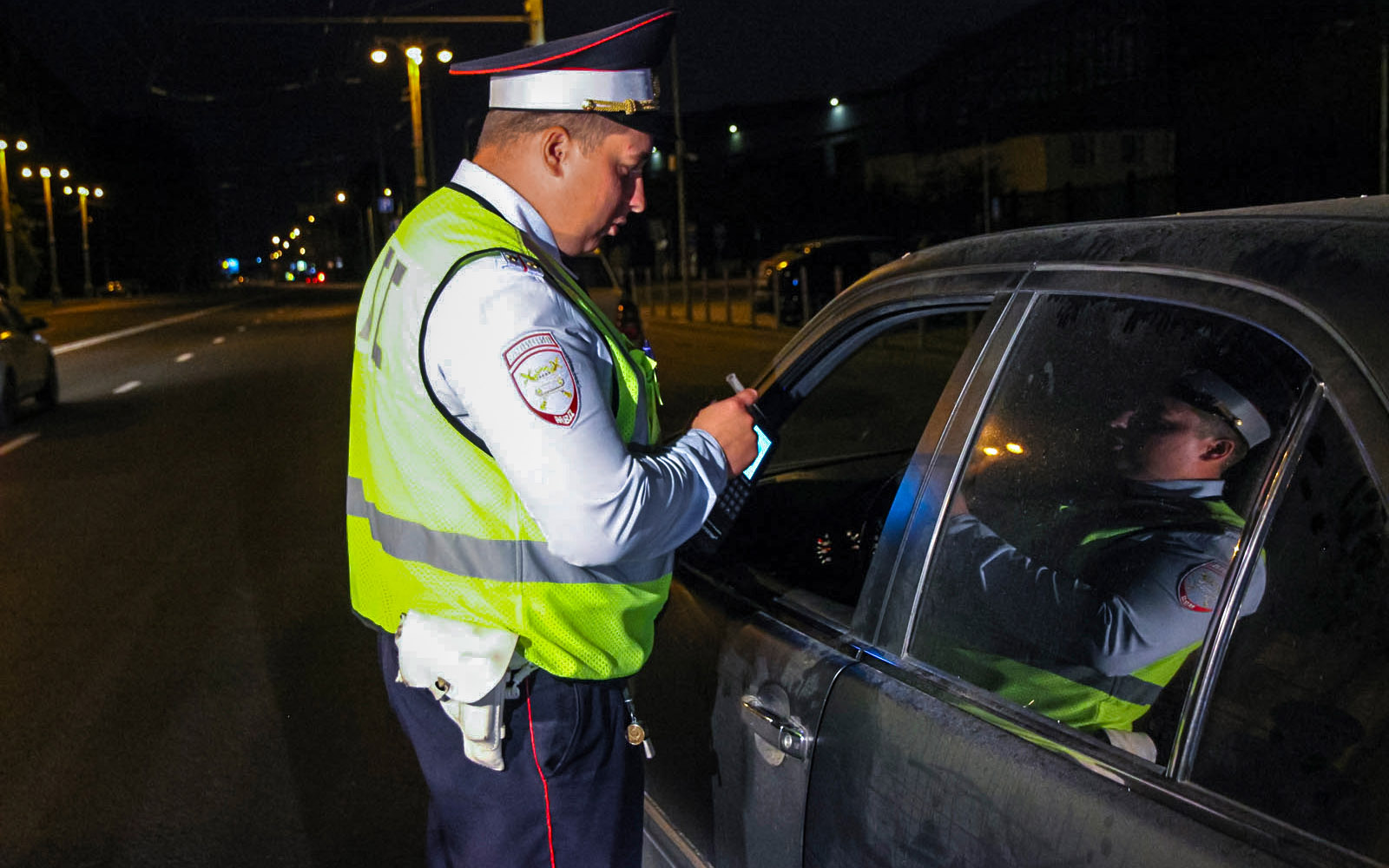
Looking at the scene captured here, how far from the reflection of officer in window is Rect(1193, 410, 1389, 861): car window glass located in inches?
10.8

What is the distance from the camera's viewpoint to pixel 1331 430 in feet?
4.67

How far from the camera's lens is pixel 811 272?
2597 cm

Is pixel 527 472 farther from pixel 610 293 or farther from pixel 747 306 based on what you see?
pixel 747 306

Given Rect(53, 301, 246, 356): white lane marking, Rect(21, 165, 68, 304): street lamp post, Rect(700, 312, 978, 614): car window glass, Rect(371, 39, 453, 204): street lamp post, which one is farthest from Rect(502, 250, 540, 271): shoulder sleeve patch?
Rect(21, 165, 68, 304): street lamp post

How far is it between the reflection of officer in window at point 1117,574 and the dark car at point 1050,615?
1 centimetres

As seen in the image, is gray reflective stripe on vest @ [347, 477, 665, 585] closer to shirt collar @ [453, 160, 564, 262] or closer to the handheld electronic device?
the handheld electronic device

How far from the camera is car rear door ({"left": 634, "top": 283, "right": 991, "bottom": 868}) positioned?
2.10 metres

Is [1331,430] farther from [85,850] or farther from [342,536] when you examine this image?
[342,536]

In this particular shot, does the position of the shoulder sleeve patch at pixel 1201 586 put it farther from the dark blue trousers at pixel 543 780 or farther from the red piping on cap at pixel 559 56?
the red piping on cap at pixel 559 56

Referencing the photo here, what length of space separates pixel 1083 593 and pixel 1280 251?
610mm

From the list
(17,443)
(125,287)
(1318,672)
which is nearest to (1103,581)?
(1318,672)

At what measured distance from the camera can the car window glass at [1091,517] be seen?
1808 millimetres

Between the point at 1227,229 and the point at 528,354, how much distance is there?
918 millimetres

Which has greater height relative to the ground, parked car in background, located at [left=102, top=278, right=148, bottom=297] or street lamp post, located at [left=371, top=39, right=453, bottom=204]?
street lamp post, located at [left=371, top=39, right=453, bottom=204]
